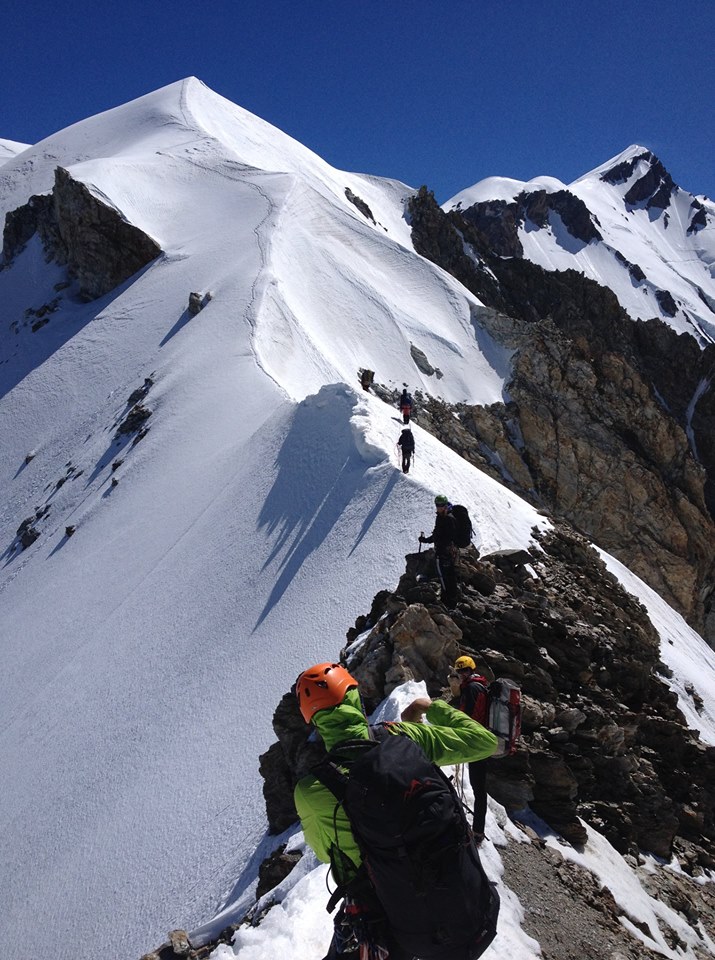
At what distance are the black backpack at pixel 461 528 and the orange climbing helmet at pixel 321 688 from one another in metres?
5.99

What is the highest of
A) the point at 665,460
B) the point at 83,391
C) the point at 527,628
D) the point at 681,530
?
the point at 83,391

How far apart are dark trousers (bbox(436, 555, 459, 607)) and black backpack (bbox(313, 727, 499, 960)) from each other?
5.89 metres

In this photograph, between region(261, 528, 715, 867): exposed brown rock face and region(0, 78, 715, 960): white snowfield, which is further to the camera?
region(0, 78, 715, 960): white snowfield

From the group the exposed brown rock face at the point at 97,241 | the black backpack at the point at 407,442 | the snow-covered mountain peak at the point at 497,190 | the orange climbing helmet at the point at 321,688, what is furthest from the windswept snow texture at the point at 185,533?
the snow-covered mountain peak at the point at 497,190

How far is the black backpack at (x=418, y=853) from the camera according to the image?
2.76 meters

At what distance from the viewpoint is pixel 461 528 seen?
30.5 ft

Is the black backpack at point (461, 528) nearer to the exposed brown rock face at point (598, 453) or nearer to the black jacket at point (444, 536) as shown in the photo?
the black jacket at point (444, 536)

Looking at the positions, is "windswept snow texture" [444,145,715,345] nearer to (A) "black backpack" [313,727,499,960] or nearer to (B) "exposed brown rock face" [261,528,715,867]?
(B) "exposed brown rock face" [261,528,715,867]

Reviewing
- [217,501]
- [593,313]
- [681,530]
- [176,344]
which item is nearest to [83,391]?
[176,344]

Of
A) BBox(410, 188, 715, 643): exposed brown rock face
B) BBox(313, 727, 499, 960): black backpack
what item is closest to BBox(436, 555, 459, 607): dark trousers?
BBox(313, 727, 499, 960): black backpack

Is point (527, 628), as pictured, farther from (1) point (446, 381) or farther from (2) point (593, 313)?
(2) point (593, 313)

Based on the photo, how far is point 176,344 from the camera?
1062 inches

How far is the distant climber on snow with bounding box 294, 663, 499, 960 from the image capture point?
9.07ft

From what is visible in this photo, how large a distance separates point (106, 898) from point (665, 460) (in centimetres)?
3878
